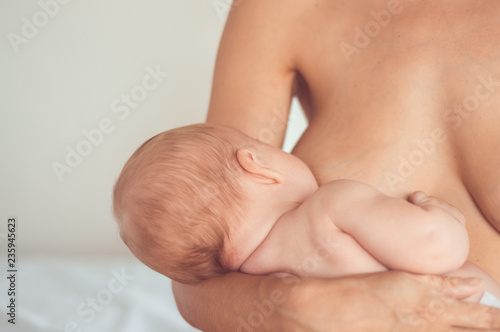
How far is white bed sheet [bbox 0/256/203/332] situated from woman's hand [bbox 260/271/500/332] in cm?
85

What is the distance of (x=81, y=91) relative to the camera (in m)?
2.66

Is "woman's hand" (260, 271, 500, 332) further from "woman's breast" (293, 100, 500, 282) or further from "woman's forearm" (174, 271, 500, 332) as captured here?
"woman's breast" (293, 100, 500, 282)

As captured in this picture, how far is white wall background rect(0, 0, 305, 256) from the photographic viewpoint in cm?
259

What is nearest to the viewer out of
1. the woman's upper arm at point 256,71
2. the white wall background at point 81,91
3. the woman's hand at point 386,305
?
the woman's hand at point 386,305

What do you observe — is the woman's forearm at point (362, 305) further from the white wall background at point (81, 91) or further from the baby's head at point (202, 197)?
the white wall background at point (81, 91)

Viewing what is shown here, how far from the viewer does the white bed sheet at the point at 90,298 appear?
5.77ft

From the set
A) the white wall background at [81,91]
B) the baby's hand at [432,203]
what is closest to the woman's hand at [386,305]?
the baby's hand at [432,203]

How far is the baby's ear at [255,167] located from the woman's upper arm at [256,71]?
1.09 feet

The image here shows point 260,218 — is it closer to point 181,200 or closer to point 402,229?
point 181,200

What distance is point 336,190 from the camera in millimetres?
982

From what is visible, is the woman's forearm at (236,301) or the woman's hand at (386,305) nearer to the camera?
the woman's hand at (386,305)

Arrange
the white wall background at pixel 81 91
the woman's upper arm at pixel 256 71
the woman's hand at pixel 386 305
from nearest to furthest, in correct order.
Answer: the woman's hand at pixel 386 305 → the woman's upper arm at pixel 256 71 → the white wall background at pixel 81 91

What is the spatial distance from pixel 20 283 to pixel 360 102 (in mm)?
1423

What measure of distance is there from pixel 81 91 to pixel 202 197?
181cm
